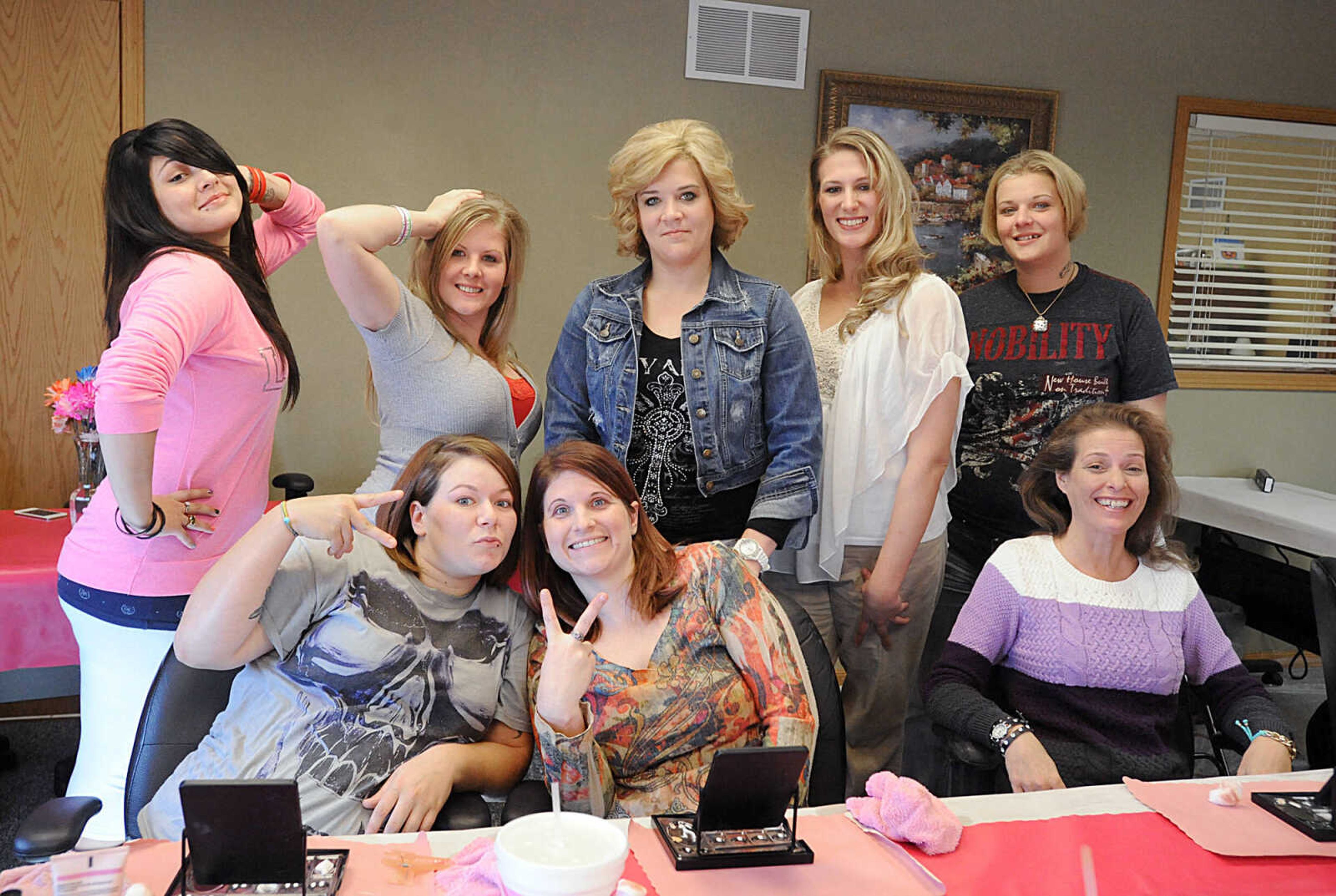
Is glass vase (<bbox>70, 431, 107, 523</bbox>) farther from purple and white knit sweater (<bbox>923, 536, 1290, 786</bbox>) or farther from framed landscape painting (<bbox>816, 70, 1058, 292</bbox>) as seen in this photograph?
framed landscape painting (<bbox>816, 70, 1058, 292</bbox>)

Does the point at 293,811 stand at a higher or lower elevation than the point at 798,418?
lower

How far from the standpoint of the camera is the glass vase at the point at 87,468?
279cm

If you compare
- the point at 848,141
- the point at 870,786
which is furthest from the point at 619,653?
the point at 848,141

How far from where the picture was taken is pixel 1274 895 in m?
1.26

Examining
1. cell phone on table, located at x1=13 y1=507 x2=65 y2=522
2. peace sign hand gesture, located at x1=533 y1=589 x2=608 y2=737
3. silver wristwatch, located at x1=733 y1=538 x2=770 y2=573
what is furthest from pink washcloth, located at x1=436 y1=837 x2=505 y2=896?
cell phone on table, located at x1=13 y1=507 x2=65 y2=522

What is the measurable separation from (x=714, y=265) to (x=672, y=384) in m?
0.29

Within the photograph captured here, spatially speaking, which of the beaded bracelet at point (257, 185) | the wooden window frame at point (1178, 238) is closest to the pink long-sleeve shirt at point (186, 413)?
the beaded bracelet at point (257, 185)

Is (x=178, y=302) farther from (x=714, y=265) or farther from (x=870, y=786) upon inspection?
(x=870, y=786)

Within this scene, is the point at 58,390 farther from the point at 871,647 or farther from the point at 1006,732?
the point at 1006,732

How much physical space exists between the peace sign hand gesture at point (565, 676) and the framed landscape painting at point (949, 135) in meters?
3.02

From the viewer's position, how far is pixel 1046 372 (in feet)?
8.48

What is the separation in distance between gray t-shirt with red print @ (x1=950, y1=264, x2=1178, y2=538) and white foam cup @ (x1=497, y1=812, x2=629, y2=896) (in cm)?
179

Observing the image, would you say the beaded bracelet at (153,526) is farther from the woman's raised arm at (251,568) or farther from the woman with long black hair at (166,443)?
the woman's raised arm at (251,568)

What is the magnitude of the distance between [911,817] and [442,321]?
1.37m
